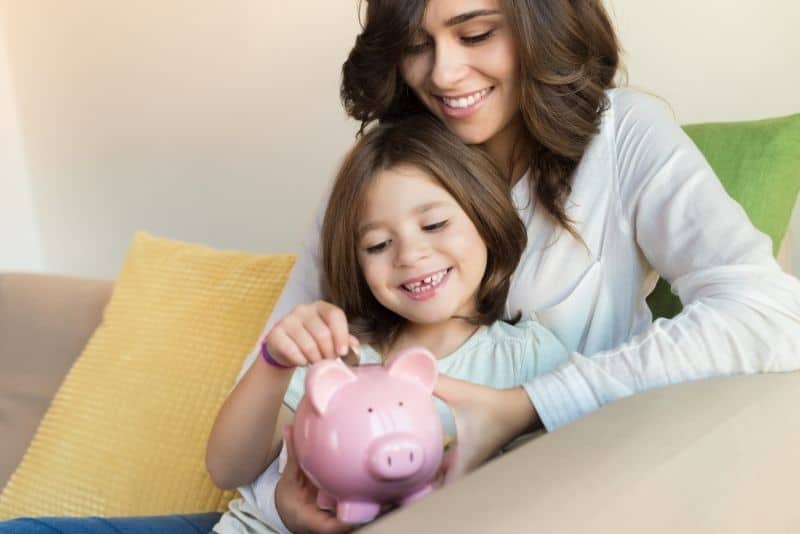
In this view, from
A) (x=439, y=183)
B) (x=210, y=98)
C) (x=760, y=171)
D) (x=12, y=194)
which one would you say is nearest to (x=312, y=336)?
(x=439, y=183)

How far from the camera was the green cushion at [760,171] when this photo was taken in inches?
48.4

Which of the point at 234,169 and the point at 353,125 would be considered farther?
the point at 234,169

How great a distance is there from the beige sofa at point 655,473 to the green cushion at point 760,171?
40 centimetres

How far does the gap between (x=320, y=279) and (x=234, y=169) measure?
1123 millimetres

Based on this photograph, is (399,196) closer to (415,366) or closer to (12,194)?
(415,366)

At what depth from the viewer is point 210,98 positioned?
237 cm

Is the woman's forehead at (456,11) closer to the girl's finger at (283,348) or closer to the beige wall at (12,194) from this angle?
the girl's finger at (283,348)

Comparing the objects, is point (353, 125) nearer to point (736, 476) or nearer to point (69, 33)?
point (69, 33)

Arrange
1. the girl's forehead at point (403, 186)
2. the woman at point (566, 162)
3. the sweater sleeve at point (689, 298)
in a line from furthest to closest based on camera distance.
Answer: the girl's forehead at point (403, 186)
the woman at point (566, 162)
the sweater sleeve at point (689, 298)

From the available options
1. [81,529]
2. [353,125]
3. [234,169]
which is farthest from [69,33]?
[81,529]

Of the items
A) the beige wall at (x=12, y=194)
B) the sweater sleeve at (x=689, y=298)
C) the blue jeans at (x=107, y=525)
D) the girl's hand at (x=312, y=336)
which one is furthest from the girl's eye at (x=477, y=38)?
the beige wall at (x=12, y=194)

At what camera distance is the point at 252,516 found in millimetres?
1149

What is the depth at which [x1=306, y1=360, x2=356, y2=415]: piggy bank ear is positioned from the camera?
85 centimetres

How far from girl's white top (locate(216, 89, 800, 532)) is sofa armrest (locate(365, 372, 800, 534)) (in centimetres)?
7
